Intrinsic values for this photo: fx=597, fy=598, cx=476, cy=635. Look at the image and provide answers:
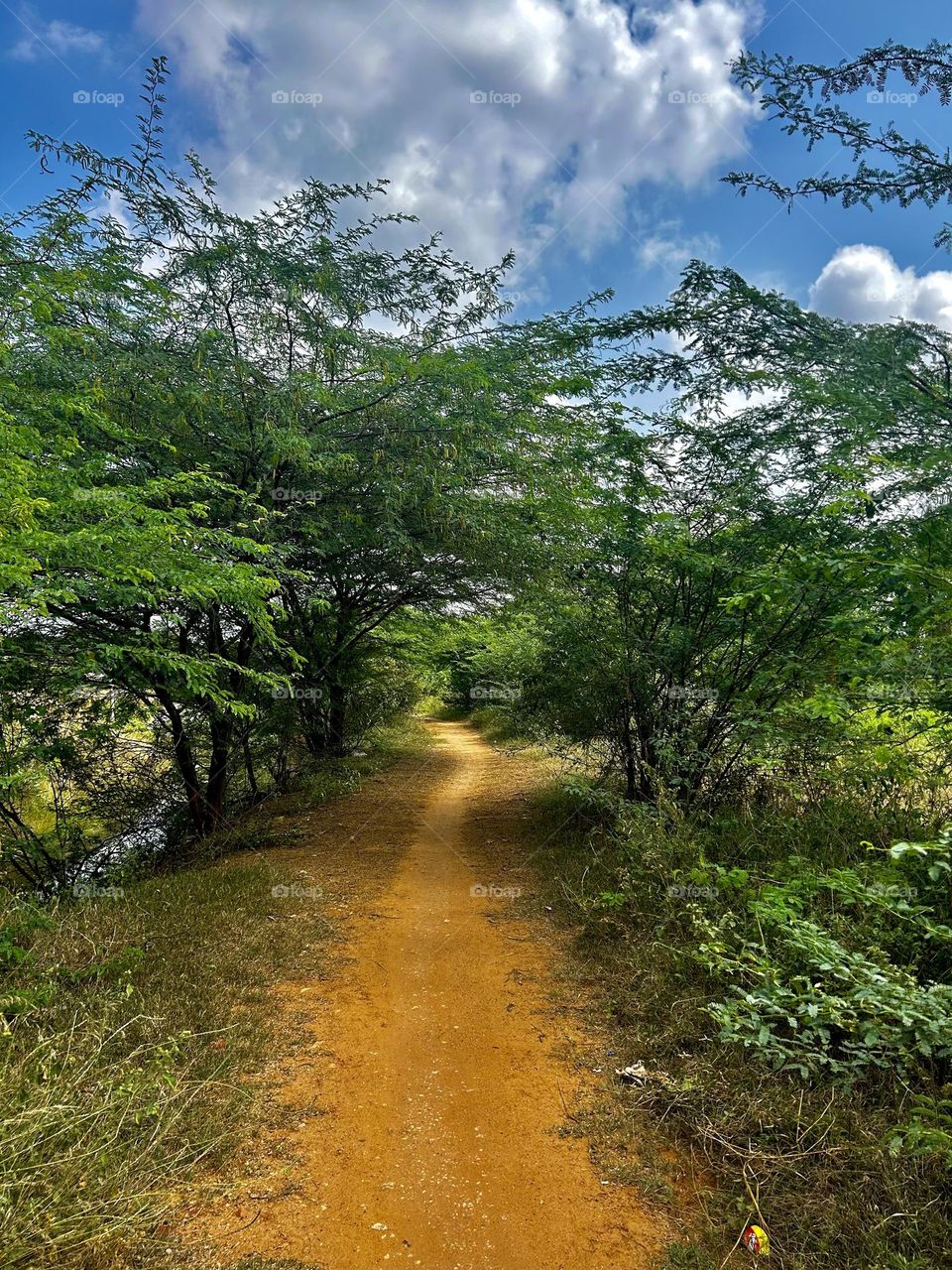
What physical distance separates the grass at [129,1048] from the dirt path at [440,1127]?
1.06 ft

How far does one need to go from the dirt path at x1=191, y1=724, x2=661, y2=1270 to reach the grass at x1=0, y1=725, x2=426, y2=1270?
322 mm

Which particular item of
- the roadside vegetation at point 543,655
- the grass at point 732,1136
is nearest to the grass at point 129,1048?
the roadside vegetation at point 543,655

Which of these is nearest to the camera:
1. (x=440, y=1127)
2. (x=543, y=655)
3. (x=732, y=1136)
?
(x=732, y=1136)

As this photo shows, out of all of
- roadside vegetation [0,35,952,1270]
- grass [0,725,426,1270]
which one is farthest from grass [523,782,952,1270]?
grass [0,725,426,1270]

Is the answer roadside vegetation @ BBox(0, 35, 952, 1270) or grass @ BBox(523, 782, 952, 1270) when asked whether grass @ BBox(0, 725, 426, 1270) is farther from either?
grass @ BBox(523, 782, 952, 1270)

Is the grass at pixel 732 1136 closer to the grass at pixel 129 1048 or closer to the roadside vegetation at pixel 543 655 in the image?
the roadside vegetation at pixel 543 655

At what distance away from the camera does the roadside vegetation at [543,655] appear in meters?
2.92

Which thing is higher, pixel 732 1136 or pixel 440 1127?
pixel 732 1136

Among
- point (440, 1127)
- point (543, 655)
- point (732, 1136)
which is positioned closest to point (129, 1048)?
point (440, 1127)

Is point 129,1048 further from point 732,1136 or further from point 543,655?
point 543,655

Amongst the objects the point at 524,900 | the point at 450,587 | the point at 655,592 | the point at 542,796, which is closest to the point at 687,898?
the point at 524,900

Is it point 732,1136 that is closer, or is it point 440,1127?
point 732,1136

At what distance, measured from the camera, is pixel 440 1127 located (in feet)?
10.6

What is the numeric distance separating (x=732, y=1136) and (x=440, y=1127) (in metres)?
1.49
